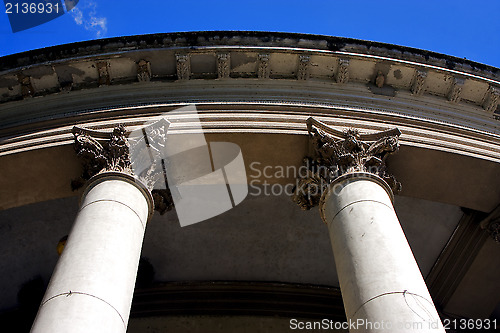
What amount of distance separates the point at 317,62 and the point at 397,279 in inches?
358

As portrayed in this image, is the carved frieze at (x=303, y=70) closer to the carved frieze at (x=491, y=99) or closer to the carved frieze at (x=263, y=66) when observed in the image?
the carved frieze at (x=263, y=66)

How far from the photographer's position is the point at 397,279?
9.82m

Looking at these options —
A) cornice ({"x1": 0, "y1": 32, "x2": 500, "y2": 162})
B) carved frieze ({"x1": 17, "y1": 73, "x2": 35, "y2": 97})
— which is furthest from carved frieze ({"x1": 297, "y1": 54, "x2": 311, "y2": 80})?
carved frieze ({"x1": 17, "y1": 73, "x2": 35, "y2": 97})

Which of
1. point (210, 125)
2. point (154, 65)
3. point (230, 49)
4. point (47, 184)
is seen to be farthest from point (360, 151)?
point (47, 184)

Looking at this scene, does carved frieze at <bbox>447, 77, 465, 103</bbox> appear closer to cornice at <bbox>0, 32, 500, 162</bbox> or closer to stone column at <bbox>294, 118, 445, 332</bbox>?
cornice at <bbox>0, 32, 500, 162</bbox>

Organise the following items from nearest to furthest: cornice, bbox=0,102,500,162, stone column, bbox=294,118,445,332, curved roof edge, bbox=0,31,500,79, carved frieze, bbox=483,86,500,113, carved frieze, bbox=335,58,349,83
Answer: stone column, bbox=294,118,445,332
cornice, bbox=0,102,500,162
curved roof edge, bbox=0,31,500,79
carved frieze, bbox=335,58,349,83
carved frieze, bbox=483,86,500,113

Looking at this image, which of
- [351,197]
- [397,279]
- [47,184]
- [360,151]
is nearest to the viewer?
[397,279]

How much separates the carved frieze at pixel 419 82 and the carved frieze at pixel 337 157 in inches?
125

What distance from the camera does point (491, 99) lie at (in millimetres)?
17594

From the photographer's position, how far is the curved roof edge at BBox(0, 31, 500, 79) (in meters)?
16.8

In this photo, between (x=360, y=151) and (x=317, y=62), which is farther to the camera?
(x=317, y=62)

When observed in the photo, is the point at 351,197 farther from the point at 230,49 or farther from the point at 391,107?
the point at 230,49

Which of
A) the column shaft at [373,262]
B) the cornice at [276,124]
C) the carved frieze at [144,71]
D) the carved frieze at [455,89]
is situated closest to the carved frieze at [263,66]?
the cornice at [276,124]

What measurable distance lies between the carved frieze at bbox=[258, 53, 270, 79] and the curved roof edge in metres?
0.43
